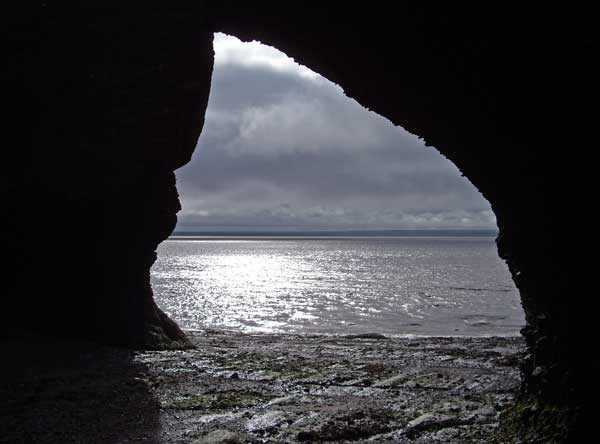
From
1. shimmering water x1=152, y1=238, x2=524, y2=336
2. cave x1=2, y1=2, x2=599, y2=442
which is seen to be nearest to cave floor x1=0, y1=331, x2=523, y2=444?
cave x1=2, y1=2, x2=599, y2=442

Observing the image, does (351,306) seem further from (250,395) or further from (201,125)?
(250,395)

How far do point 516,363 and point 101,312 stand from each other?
12.8 m

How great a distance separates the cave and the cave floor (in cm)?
173

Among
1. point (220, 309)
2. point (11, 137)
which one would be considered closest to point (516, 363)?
point (11, 137)

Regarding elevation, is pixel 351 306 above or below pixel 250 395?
below

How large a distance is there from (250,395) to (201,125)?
29.3 feet

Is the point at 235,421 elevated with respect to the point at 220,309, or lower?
elevated

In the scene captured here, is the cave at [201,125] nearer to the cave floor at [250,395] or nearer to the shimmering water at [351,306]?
the cave floor at [250,395]

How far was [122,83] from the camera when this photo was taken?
14375 mm

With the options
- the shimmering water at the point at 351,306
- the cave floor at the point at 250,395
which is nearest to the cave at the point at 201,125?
the cave floor at the point at 250,395

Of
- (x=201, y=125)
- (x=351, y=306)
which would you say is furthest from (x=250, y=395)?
(x=351, y=306)

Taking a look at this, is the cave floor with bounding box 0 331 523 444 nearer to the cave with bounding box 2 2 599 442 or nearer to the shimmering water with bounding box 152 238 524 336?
the cave with bounding box 2 2 599 442

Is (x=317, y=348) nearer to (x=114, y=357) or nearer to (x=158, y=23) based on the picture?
(x=114, y=357)

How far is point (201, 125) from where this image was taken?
16297 mm
